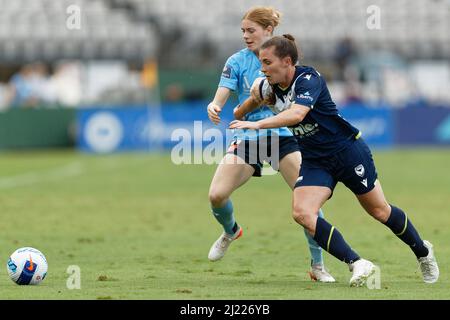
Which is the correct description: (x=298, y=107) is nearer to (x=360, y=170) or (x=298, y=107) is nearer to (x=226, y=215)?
(x=360, y=170)

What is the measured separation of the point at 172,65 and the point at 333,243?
26.2 meters

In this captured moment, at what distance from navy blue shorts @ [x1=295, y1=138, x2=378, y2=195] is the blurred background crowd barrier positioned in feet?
67.6

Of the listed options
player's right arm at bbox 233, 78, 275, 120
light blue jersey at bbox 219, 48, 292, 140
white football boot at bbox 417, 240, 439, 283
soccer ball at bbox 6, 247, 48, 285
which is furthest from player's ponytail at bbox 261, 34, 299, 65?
soccer ball at bbox 6, 247, 48, 285

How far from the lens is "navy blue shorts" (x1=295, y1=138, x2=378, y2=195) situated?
29.5ft

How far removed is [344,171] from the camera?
9.02 metres

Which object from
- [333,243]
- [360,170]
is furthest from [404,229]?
[333,243]

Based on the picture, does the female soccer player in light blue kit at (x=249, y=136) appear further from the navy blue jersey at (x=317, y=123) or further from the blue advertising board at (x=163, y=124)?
the blue advertising board at (x=163, y=124)

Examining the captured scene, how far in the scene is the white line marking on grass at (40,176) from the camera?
21203mm

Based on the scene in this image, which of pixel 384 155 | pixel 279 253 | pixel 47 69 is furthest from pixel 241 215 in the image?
pixel 47 69

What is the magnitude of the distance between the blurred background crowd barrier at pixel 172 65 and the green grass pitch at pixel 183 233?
215 inches

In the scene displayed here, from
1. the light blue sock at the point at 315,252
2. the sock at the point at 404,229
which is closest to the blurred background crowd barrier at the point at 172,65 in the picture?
the light blue sock at the point at 315,252

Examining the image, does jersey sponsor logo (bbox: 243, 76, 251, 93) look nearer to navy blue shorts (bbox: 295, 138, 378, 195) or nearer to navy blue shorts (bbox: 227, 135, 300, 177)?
navy blue shorts (bbox: 227, 135, 300, 177)

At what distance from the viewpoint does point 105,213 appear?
16250 mm

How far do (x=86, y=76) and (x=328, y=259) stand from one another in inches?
931
